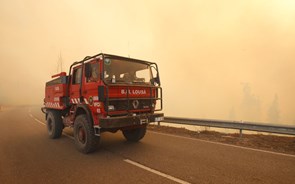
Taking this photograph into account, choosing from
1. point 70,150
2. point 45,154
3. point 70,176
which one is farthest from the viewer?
point 70,150

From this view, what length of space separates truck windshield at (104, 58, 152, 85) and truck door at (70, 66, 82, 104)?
4.86 feet

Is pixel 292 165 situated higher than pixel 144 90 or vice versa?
pixel 144 90

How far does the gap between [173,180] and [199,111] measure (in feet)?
280

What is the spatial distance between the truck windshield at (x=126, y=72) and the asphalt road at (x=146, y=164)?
2.19 meters

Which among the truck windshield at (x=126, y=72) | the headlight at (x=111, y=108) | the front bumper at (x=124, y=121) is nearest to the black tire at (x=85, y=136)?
the front bumper at (x=124, y=121)

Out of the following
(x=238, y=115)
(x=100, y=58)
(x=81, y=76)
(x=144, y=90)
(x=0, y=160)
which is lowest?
(x=238, y=115)

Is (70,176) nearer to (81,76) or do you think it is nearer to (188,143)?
(81,76)

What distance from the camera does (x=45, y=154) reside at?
5949 mm

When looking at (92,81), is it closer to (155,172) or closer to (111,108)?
(111,108)

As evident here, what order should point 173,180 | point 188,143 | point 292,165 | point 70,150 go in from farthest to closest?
point 188,143 → point 70,150 → point 292,165 → point 173,180

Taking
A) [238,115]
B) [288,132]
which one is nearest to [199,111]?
[238,115]

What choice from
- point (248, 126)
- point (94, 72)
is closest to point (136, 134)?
point (94, 72)

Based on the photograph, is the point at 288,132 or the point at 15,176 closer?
the point at 15,176

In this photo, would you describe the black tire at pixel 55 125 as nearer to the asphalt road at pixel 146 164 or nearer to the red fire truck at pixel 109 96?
the red fire truck at pixel 109 96
